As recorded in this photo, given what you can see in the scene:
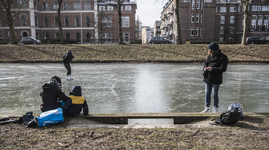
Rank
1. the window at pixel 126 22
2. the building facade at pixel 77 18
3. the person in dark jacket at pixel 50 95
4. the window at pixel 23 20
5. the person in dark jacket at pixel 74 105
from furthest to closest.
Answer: the window at pixel 126 22 → the building facade at pixel 77 18 → the window at pixel 23 20 → the person in dark jacket at pixel 74 105 → the person in dark jacket at pixel 50 95

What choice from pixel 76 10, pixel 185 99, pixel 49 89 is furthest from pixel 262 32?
pixel 49 89

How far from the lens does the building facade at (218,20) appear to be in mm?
55094

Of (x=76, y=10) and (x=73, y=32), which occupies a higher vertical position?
(x=76, y=10)

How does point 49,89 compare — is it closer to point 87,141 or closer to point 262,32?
point 87,141

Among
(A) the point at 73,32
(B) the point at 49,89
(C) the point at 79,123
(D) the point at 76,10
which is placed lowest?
(C) the point at 79,123

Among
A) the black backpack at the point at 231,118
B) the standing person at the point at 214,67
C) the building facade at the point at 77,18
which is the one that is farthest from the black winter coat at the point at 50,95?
the building facade at the point at 77,18

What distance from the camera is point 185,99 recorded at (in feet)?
21.0

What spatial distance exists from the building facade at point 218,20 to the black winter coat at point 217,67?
160 ft

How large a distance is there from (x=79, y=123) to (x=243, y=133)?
128 inches

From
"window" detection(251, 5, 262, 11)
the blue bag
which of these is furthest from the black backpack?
"window" detection(251, 5, 262, 11)

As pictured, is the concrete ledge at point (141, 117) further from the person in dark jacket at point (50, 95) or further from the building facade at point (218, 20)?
the building facade at point (218, 20)

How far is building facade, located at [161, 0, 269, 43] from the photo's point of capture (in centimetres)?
5509

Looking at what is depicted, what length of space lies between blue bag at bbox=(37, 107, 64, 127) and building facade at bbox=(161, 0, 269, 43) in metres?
50.9

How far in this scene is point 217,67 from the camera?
4.89 m
